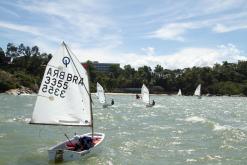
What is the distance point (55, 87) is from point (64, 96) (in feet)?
2.92

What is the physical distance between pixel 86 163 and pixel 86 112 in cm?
357

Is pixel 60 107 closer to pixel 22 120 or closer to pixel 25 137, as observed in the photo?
pixel 25 137

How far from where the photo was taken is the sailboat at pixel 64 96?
31266mm

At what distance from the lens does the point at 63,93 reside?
104 feet

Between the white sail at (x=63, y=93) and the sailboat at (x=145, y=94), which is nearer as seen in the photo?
the white sail at (x=63, y=93)

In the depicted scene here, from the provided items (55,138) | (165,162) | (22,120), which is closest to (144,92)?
(22,120)

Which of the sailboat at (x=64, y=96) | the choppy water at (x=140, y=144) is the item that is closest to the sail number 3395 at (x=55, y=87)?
the sailboat at (x=64, y=96)

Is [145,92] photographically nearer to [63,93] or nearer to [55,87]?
[63,93]

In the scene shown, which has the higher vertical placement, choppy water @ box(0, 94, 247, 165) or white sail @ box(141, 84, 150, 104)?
white sail @ box(141, 84, 150, 104)

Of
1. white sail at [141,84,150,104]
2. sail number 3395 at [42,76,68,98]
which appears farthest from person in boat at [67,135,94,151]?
white sail at [141,84,150,104]

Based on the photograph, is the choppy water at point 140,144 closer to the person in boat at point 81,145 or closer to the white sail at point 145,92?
the person in boat at point 81,145

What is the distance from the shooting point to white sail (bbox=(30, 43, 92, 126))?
1232 inches

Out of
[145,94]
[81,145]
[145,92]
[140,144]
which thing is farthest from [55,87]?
[145,94]

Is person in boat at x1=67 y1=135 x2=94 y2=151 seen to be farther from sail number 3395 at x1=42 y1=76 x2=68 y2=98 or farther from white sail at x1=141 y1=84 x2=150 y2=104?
white sail at x1=141 y1=84 x2=150 y2=104
